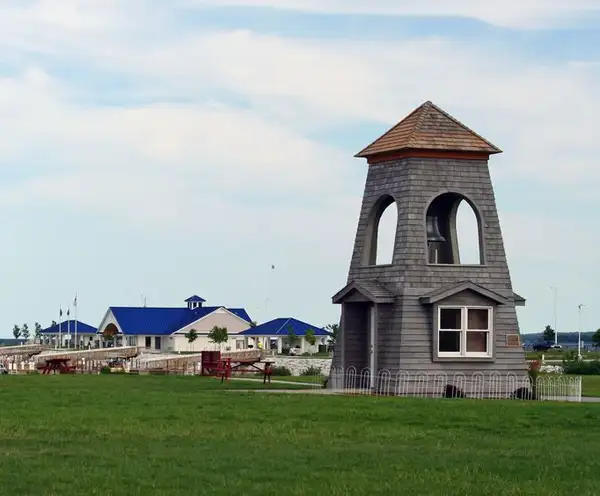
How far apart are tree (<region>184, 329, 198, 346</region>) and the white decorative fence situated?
8266 cm

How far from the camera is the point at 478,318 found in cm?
3969

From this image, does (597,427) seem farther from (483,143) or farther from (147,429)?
(483,143)

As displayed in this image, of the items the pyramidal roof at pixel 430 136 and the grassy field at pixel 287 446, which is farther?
the pyramidal roof at pixel 430 136

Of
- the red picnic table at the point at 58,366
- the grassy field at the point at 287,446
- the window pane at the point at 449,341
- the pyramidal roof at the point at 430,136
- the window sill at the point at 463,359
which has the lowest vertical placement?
the grassy field at the point at 287,446

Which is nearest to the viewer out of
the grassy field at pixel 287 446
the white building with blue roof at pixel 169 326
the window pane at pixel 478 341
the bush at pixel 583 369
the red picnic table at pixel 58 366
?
the grassy field at pixel 287 446

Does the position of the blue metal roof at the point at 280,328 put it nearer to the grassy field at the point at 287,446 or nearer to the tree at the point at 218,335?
the tree at the point at 218,335

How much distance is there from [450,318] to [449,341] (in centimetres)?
72

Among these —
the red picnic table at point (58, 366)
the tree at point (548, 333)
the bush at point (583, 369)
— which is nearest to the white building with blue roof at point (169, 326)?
the tree at point (548, 333)

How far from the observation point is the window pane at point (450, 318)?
39375 mm

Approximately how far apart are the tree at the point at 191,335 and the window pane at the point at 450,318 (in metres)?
84.4

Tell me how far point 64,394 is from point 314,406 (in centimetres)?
679

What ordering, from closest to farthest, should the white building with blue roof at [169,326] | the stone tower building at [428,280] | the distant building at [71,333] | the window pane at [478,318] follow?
the stone tower building at [428,280], the window pane at [478,318], the white building with blue roof at [169,326], the distant building at [71,333]

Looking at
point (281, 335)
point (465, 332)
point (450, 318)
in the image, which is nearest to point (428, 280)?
point (450, 318)

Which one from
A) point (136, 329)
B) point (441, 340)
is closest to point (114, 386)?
point (441, 340)
